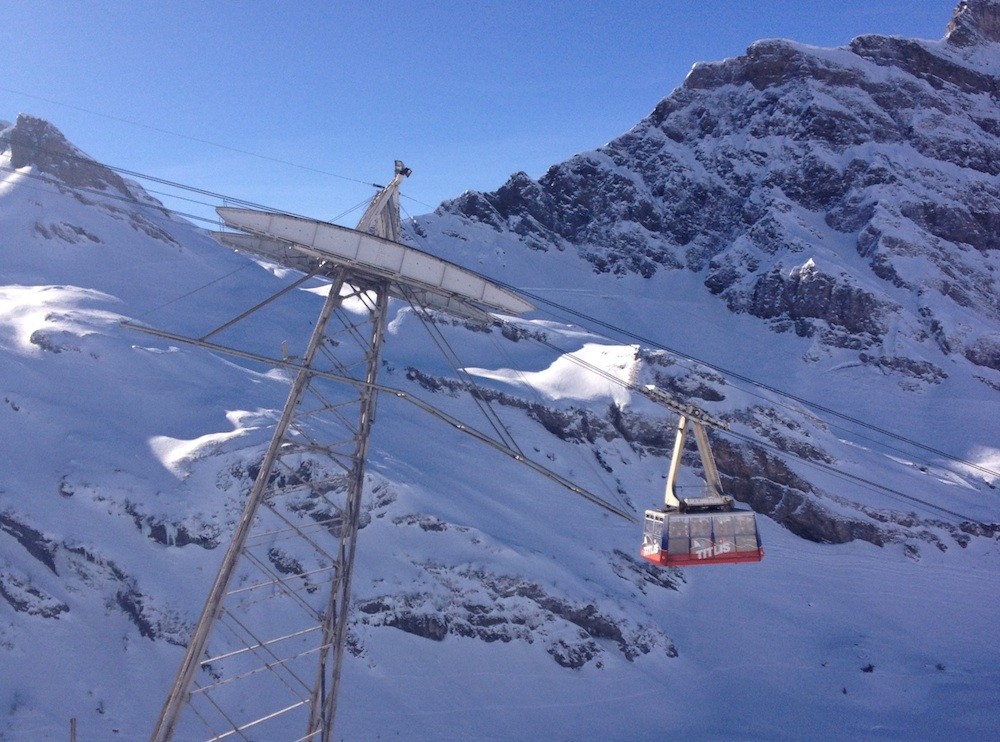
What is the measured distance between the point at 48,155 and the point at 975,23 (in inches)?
6628

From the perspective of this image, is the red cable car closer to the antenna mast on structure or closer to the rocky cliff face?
the antenna mast on structure

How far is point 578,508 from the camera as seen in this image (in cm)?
5794

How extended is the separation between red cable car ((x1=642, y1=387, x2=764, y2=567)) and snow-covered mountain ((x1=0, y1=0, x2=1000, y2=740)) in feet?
18.1

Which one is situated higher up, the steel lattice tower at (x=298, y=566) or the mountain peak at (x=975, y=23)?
the mountain peak at (x=975, y=23)

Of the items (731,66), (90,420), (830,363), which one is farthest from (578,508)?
(731,66)

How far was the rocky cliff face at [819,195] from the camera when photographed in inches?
4144

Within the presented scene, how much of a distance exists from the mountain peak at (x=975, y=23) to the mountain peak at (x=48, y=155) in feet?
506

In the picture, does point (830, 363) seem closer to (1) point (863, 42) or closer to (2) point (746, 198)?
(2) point (746, 198)

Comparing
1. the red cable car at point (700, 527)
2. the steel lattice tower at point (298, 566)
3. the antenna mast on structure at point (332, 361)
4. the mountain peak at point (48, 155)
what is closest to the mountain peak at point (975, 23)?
the steel lattice tower at point (298, 566)

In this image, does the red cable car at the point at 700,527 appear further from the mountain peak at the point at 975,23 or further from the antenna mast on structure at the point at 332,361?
the mountain peak at the point at 975,23

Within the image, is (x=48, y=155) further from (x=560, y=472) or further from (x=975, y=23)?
(x=975, y=23)

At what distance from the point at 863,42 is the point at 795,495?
394 ft

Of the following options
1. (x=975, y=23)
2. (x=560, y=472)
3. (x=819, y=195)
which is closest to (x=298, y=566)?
(x=560, y=472)

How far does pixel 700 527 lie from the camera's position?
814 inches
